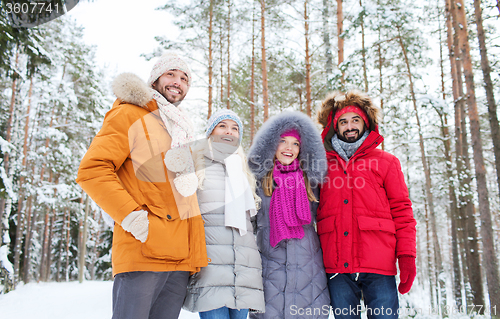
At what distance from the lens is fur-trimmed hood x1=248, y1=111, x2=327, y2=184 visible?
3039 millimetres

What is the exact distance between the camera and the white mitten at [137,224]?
1.77 metres

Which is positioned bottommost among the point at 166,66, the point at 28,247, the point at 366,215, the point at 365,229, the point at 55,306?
the point at 55,306

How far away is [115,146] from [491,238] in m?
8.17

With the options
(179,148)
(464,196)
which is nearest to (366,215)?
(179,148)

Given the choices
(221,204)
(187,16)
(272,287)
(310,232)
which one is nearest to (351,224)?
(310,232)

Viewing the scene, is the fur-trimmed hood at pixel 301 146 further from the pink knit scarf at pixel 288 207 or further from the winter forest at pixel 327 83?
the winter forest at pixel 327 83

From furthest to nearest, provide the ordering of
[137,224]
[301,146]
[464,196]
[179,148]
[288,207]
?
[464,196] < [301,146] < [288,207] < [179,148] < [137,224]

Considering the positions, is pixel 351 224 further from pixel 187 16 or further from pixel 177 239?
pixel 187 16

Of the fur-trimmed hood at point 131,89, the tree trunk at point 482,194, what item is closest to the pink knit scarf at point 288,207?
the fur-trimmed hood at point 131,89

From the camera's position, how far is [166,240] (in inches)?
74.9

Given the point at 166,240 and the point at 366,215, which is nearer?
the point at 166,240

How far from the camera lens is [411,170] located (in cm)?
1673

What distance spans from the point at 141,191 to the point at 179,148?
0.42 m

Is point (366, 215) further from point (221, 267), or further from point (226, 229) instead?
point (221, 267)
